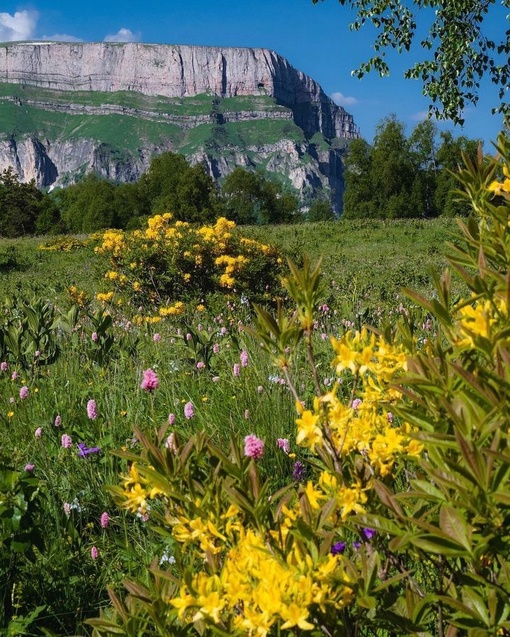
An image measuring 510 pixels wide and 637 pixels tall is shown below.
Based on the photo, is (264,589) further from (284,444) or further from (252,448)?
(284,444)

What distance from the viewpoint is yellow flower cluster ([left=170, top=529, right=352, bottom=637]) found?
92 cm

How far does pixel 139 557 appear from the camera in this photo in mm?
2404

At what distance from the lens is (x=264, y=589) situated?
36.8 inches

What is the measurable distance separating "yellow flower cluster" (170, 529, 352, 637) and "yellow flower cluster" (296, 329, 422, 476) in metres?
0.22

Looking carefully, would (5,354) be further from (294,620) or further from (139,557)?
(294,620)

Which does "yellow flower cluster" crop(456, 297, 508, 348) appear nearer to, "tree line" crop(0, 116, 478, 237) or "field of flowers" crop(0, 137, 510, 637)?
"field of flowers" crop(0, 137, 510, 637)

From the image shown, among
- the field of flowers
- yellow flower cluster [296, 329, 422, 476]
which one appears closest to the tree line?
the field of flowers

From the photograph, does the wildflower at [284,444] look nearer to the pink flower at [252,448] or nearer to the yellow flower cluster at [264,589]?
the pink flower at [252,448]

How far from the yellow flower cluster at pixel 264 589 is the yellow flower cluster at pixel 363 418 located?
0.71 feet

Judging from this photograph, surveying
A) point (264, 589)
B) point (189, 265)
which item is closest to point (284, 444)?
point (264, 589)

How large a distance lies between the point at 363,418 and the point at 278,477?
1.86 meters

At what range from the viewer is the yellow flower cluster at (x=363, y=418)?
1.18 meters

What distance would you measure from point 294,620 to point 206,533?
297 mm

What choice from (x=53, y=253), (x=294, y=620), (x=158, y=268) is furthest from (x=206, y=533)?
(x=53, y=253)
